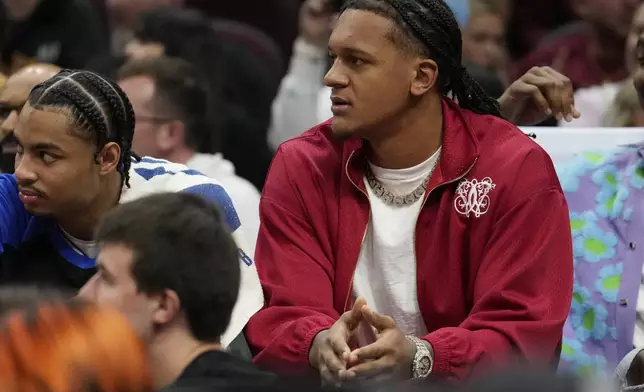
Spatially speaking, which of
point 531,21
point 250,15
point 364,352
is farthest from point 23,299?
point 531,21

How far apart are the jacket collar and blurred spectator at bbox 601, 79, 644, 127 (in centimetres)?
124

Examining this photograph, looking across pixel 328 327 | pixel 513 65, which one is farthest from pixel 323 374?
pixel 513 65

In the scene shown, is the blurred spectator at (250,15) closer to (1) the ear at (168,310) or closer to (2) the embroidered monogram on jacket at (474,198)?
(2) the embroidered monogram on jacket at (474,198)

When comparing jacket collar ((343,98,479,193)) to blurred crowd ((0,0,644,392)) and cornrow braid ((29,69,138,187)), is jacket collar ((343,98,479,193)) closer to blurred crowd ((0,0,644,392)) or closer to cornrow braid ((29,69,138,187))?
blurred crowd ((0,0,644,392))

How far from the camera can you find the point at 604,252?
131 inches

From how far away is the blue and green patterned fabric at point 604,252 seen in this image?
10.7 ft

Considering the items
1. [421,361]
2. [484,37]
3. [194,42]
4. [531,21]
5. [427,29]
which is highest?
[427,29]

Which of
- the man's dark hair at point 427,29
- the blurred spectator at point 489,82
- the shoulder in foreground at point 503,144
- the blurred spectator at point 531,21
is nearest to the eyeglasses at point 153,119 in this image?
the blurred spectator at point 489,82

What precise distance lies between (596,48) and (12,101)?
2555mm

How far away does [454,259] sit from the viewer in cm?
297

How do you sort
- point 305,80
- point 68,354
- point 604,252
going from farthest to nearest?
point 305,80 → point 604,252 → point 68,354

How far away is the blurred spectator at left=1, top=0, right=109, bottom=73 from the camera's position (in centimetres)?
540

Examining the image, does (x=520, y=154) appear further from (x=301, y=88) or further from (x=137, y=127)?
(x=301, y=88)

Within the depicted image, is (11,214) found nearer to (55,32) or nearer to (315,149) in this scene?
(315,149)
